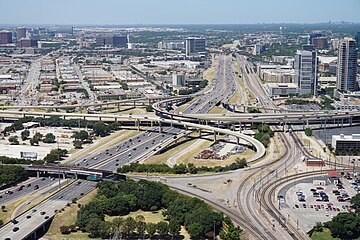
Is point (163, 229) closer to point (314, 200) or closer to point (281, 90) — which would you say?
point (314, 200)

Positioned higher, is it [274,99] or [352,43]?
[352,43]

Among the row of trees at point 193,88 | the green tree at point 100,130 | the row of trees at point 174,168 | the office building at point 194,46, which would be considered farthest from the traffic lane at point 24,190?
the office building at point 194,46

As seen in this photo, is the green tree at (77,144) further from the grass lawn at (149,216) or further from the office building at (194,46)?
the office building at (194,46)

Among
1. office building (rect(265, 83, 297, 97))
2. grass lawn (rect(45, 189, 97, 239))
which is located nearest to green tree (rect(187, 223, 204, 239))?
grass lawn (rect(45, 189, 97, 239))

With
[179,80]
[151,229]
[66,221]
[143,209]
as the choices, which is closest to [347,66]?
[179,80]

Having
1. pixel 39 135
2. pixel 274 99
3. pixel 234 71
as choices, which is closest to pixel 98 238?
pixel 39 135

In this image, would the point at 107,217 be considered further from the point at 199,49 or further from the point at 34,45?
the point at 34,45
